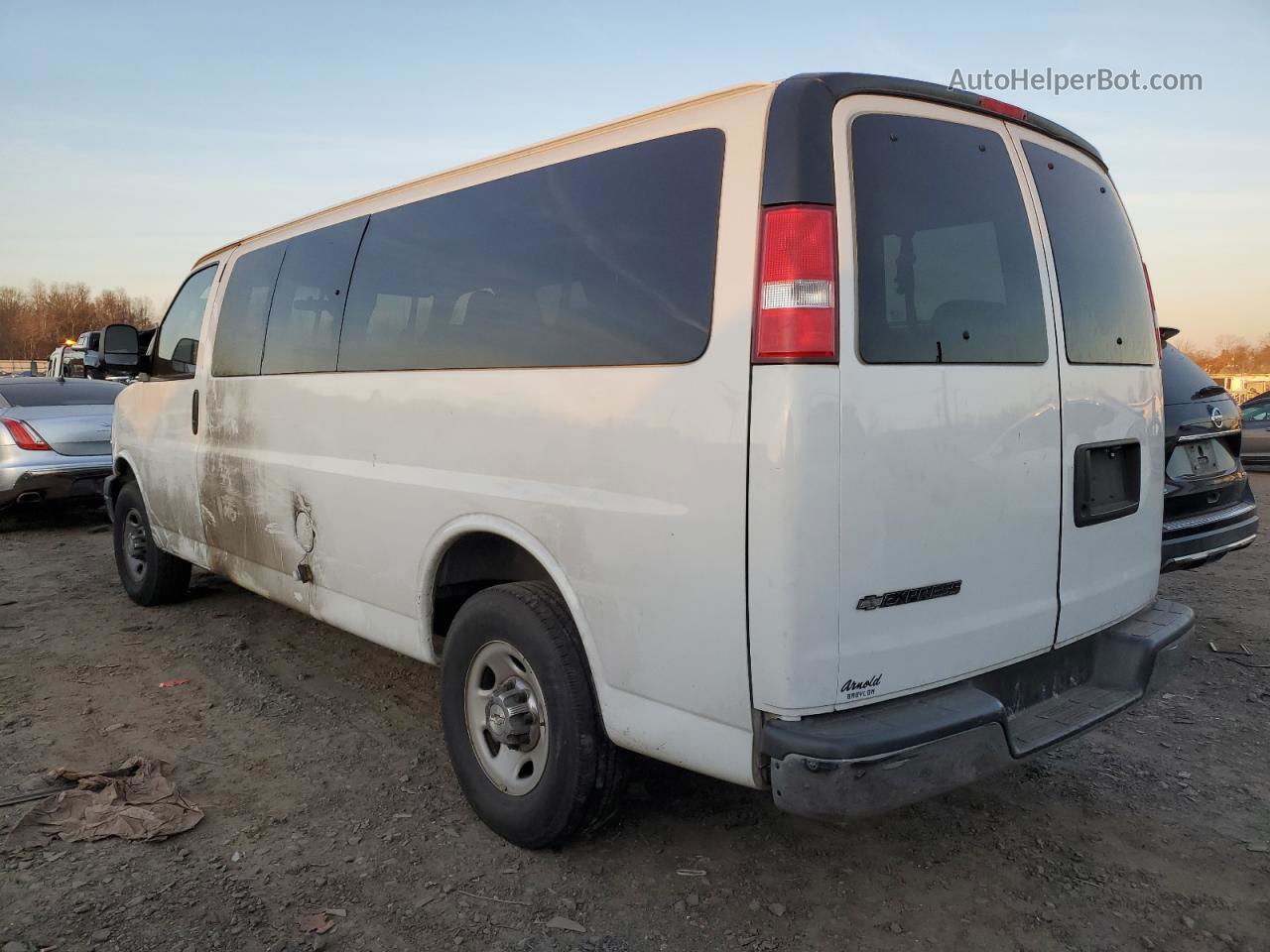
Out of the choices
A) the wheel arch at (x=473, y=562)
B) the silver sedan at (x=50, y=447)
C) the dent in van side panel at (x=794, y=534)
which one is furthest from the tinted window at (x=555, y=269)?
the silver sedan at (x=50, y=447)

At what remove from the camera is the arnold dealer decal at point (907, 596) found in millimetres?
2387

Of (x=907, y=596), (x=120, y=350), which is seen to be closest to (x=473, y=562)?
(x=907, y=596)

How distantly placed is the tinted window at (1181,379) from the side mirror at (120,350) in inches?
231

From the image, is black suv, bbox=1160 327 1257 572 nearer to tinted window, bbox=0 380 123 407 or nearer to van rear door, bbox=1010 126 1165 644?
van rear door, bbox=1010 126 1165 644

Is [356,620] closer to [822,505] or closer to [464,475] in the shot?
[464,475]

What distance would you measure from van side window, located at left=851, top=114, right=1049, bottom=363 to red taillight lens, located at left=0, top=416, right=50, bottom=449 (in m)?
9.01

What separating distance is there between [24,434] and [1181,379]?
373 inches

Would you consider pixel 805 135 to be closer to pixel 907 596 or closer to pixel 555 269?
pixel 555 269

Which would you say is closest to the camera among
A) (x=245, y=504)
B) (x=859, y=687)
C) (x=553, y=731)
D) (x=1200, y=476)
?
(x=859, y=687)

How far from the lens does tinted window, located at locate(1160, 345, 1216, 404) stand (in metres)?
5.09

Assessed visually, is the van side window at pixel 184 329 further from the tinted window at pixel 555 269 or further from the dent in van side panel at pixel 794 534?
the dent in van side panel at pixel 794 534

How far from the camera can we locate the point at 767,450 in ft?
7.55

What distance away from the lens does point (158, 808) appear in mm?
3396

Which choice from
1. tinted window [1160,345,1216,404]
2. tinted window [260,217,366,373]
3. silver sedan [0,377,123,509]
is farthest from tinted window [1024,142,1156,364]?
silver sedan [0,377,123,509]
